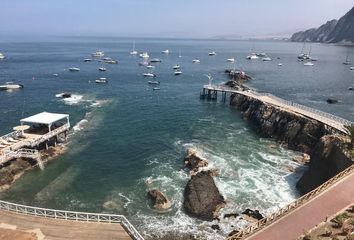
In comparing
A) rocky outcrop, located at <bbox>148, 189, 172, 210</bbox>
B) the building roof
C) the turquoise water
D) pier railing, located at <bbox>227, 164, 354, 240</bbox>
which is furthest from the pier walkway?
the building roof

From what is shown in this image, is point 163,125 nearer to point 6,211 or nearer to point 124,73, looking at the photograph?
point 6,211

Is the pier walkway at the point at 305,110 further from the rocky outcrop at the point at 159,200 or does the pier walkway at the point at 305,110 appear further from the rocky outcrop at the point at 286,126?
the rocky outcrop at the point at 159,200

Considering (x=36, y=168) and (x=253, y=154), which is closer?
(x=36, y=168)

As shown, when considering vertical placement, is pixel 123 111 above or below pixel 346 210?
below

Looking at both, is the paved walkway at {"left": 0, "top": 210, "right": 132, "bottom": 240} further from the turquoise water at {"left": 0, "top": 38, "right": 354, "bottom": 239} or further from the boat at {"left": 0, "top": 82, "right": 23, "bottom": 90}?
the boat at {"left": 0, "top": 82, "right": 23, "bottom": 90}

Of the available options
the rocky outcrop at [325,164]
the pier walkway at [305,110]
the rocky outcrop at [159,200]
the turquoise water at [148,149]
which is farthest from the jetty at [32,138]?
the pier walkway at [305,110]

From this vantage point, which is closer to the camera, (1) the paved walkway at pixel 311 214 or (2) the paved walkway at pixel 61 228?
(2) the paved walkway at pixel 61 228

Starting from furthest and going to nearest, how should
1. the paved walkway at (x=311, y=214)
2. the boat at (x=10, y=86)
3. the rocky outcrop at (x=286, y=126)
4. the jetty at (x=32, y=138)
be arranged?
1. the boat at (x=10, y=86)
2. the rocky outcrop at (x=286, y=126)
3. the jetty at (x=32, y=138)
4. the paved walkway at (x=311, y=214)

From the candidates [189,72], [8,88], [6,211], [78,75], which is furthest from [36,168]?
[189,72]
